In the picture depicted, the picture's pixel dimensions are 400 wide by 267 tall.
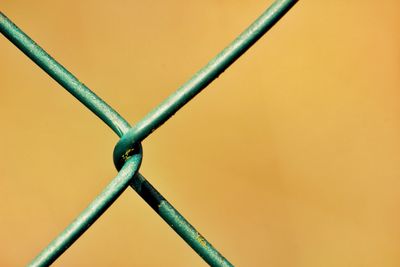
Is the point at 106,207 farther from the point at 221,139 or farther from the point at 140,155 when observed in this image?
the point at 221,139

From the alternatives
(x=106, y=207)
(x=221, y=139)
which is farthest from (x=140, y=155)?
(x=221, y=139)

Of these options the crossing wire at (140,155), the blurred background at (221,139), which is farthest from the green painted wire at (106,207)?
the blurred background at (221,139)

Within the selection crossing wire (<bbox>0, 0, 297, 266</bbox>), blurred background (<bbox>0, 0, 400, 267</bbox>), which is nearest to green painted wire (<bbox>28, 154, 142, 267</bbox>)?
crossing wire (<bbox>0, 0, 297, 266</bbox>)

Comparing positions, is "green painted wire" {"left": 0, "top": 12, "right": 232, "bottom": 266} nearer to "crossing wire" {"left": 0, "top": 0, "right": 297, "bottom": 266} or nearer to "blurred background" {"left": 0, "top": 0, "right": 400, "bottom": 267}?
"crossing wire" {"left": 0, "top": 0, "right": 297, "bottom": 266}

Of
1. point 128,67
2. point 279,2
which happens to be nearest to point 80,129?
point 128,67

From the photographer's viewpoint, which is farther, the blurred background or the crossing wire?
the blurred background

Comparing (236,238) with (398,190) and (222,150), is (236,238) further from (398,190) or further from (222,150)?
(398,190)
